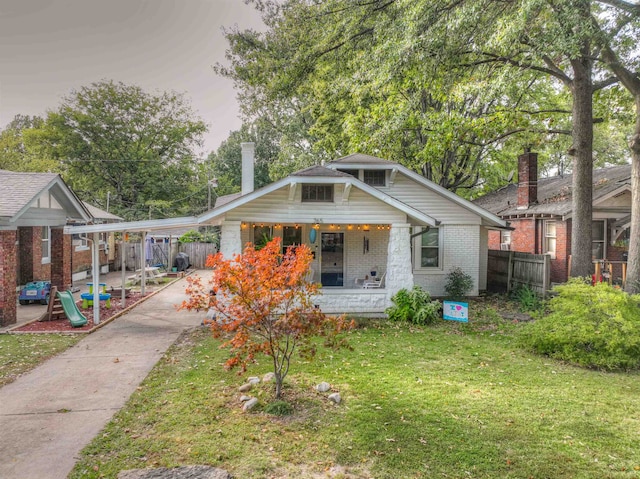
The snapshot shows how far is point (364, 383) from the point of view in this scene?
20.2 ft

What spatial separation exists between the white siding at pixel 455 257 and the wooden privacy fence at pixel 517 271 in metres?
1.39

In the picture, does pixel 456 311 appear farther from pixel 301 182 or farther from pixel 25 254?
pixel 25 254

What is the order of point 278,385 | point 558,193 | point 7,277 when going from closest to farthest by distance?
point 278,385 < point 7,277 < point 558,193

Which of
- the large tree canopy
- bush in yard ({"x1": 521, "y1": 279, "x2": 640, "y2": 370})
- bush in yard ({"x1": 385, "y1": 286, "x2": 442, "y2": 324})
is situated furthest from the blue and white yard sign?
the large tree canopy

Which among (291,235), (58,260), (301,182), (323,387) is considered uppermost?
(301,182)

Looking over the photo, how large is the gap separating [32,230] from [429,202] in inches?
598

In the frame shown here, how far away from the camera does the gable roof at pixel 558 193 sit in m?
13.8

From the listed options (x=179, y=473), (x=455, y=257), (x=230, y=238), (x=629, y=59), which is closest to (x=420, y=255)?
(x=455, y=257)

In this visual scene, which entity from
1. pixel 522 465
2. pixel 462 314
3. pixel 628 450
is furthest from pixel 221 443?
pixel 462 314

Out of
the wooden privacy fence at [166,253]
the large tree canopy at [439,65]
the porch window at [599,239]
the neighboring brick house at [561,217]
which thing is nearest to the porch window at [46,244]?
the wooden privacy fence at [166,253]

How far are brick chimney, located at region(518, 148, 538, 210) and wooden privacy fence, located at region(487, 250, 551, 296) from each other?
2.85 m

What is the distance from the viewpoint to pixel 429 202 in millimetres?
14188

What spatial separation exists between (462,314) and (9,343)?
11.4 meters

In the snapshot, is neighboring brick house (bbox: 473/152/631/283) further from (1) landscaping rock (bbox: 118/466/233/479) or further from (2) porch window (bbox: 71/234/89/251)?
(2) porch window (bbox: 71/234/89/251)
